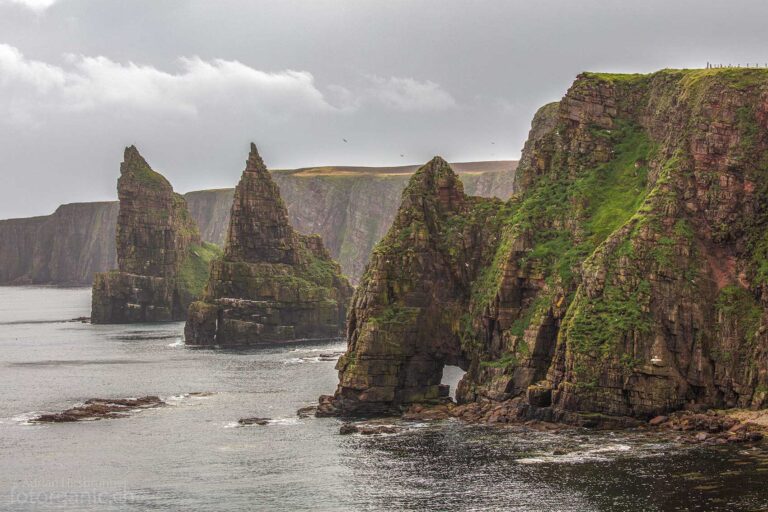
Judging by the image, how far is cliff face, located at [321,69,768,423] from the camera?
5531 inches

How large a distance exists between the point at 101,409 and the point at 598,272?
7476 cm

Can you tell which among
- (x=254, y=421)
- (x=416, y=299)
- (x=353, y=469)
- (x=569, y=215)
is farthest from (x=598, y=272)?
(x=254, y=421)

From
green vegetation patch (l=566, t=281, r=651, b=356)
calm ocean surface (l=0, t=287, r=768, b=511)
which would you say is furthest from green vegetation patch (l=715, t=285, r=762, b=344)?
calm ocean surface (l=0, t=287, r=768, b=511)

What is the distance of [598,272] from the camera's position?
14612 cm

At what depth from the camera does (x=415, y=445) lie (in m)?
135

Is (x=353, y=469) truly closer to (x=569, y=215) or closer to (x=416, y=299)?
(x=416, y=299)

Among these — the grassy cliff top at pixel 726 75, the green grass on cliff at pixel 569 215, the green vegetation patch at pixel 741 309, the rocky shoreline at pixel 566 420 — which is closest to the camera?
the rocky shoreline at pixel 566 420

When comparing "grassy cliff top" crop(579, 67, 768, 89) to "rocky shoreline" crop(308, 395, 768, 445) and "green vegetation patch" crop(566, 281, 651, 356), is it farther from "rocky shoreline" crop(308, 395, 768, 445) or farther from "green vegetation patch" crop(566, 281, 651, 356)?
"rocky shoreline" crop(308, 395, 768, 445)

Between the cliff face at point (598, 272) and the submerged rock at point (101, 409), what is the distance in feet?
104

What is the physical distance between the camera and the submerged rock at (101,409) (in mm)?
163625

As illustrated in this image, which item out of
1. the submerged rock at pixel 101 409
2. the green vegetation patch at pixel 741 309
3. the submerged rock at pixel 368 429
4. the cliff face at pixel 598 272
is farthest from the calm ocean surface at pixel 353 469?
the green vegetation patch at pixel 741 309

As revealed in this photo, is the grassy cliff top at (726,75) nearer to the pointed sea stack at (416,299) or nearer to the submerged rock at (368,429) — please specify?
the pointed sea stack at (416,299)

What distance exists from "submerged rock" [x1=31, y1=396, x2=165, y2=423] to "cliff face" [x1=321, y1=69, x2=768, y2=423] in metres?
31.7

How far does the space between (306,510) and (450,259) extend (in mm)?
68010
